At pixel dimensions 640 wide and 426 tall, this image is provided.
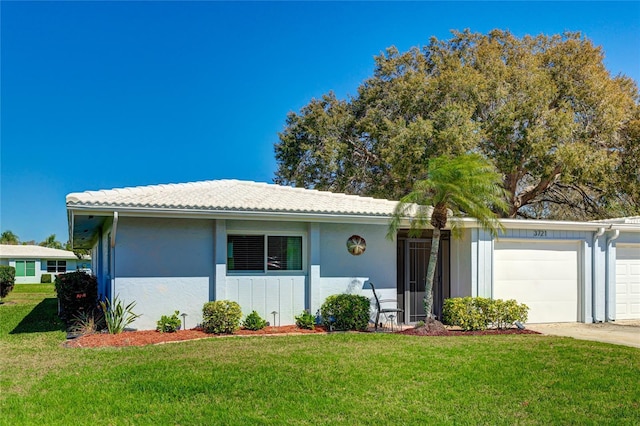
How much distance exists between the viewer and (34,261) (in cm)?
4819

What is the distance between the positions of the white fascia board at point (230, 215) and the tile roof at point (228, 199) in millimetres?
66

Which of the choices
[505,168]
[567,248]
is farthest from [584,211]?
[567,248]

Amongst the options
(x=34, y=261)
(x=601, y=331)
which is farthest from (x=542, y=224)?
(x=34, y=261)

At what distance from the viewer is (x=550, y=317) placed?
1388 cm

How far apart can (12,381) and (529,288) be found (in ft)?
37.7

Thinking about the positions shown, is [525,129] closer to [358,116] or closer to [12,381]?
[358,116]

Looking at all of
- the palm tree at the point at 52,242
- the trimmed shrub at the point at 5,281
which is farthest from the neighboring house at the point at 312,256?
the palm tree at the point at 52,242

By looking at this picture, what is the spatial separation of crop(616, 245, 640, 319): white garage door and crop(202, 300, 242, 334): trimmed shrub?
33.5 ft

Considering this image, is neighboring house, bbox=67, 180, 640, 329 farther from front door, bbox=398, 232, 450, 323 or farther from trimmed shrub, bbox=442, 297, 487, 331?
trimmed shrub, bbox=442, 297, 487, 331

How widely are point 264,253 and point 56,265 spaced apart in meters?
44.5

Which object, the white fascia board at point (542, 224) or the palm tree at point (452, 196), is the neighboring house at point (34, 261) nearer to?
the palm tree at point (452, 196)

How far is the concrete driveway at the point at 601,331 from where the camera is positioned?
36.3ft

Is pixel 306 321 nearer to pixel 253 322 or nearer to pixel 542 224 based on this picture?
pixel 253 322

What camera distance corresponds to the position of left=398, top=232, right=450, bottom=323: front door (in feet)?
45.6
